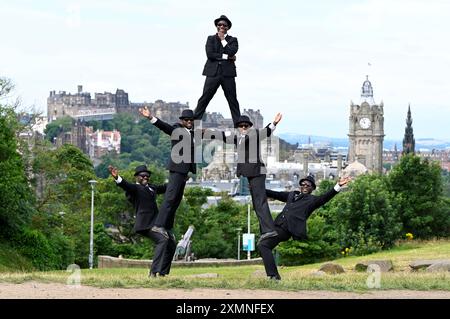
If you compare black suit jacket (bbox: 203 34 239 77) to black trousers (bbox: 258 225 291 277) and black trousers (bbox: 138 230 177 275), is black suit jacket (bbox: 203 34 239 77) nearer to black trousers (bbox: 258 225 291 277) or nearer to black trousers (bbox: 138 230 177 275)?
black trousers (bbox: 258 225 291 277)

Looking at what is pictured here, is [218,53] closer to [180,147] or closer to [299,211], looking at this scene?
[180,147]

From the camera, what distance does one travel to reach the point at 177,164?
23.1 m

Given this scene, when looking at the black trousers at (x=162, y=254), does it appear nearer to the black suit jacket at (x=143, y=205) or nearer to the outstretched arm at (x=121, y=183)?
the black suit jacket at (x=143, y=205)

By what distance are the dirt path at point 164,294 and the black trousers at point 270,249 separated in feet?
6.63

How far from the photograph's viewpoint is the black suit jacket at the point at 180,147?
23031mm

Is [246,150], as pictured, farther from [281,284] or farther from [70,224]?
[70,224]

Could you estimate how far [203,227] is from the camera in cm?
7175

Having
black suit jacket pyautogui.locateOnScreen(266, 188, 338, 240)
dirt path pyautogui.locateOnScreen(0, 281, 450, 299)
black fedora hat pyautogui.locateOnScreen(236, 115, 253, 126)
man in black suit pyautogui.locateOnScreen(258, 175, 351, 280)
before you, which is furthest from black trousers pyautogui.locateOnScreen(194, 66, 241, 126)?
dirt path pyautogui.locateOnScreen(0, 281, 450, 299)

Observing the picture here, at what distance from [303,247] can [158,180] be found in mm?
16182

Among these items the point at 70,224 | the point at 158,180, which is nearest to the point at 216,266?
the point at 70,224

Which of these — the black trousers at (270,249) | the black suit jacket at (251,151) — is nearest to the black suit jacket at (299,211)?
the black trousers at (270,249)

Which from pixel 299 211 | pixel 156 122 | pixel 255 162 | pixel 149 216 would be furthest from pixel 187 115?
pixel 299 211

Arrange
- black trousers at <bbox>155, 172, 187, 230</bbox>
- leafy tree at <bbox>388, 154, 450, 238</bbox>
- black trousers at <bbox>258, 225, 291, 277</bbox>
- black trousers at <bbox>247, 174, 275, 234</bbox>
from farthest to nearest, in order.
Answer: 1. leafy tree at <bbox>388, 154, 450, 238</bbox>
2. black trousers at <bbox>155, 172, 187, 230</bbox>
3. black trousers at <bbox>247, 174, 275, 234</bbox>
4. black trousers at <bbox>258, 225, 291, 277</bbox>

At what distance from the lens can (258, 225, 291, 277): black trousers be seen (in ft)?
74.4
